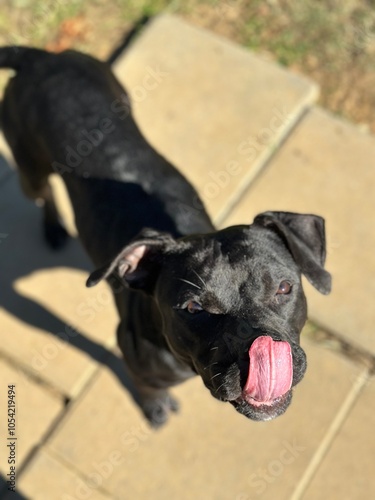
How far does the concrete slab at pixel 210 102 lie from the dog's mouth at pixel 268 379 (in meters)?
2.76

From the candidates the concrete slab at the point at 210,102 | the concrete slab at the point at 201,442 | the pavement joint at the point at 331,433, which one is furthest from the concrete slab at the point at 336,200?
the concrete slab at the point at 201,442

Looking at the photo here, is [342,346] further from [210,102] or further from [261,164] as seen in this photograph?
[210,102]

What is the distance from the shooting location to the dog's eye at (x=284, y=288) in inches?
135

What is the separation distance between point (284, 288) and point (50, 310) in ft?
8.62

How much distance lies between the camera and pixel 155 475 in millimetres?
4828

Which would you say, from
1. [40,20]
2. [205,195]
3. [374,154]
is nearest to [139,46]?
[40,20]

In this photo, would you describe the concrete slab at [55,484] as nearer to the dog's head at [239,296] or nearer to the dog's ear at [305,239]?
the dog's head at [239,296]

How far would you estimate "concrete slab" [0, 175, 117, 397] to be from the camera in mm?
5254

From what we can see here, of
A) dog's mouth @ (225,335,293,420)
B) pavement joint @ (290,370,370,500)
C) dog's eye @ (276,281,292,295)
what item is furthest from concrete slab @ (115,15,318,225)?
dog's mouth @ (225,335,293,420)

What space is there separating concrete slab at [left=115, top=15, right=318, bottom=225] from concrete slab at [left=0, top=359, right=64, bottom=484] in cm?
207

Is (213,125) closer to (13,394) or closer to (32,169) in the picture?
(32,169)

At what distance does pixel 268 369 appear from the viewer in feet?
9.82

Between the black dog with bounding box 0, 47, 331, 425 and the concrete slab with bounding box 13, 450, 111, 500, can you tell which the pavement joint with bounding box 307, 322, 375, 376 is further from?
the concrete slab with bounding box 13, 450, 111, 500

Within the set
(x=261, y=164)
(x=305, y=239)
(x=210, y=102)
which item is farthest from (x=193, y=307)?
(x=210, y=102)
